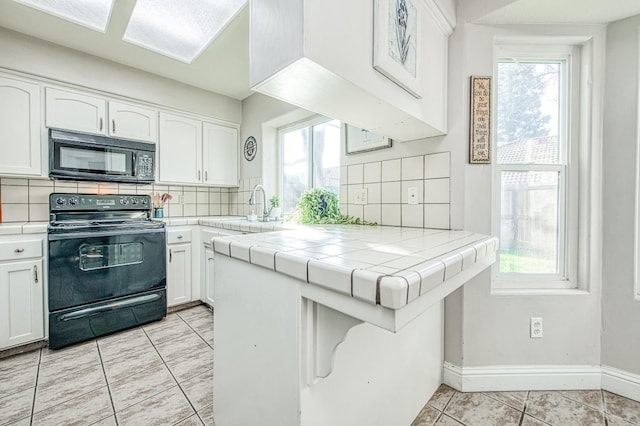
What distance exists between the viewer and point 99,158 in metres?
2.33

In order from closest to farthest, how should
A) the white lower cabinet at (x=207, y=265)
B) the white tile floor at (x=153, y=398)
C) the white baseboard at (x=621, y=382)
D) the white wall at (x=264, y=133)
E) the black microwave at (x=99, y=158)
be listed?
the white tile floor at (x=153, y=398) < the white baseboard at (x=621, y=382) < the black microwave at (x=99, y=158) < the white lower cabinet at (x=207, y=265) < the white wall at (x=264, y=133)

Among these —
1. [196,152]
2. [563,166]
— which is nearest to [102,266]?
[196,152]

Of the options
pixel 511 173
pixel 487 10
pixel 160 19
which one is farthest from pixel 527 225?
pixel 160 19

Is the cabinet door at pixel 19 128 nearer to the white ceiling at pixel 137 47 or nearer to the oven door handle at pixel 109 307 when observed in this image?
the white ceiling at pixel 137 47

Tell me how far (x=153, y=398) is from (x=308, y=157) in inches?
83.9

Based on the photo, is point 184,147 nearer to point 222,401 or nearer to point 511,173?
point 222,401

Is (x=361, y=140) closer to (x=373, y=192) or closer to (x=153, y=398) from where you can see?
(x=373, y=192)

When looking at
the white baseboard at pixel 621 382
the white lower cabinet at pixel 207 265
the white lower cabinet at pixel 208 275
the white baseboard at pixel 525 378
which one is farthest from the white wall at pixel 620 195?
the white lower cabinet at pixel 208 275

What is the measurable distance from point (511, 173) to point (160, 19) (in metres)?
2.47

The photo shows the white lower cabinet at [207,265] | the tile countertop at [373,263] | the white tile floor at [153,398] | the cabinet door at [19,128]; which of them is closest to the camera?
the tile countertop at [373,263]

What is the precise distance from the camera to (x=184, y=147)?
115 inches

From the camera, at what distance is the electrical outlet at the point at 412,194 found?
163 cm

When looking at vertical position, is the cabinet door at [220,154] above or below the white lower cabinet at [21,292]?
above

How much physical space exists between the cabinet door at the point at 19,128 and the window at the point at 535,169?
10.5ft
